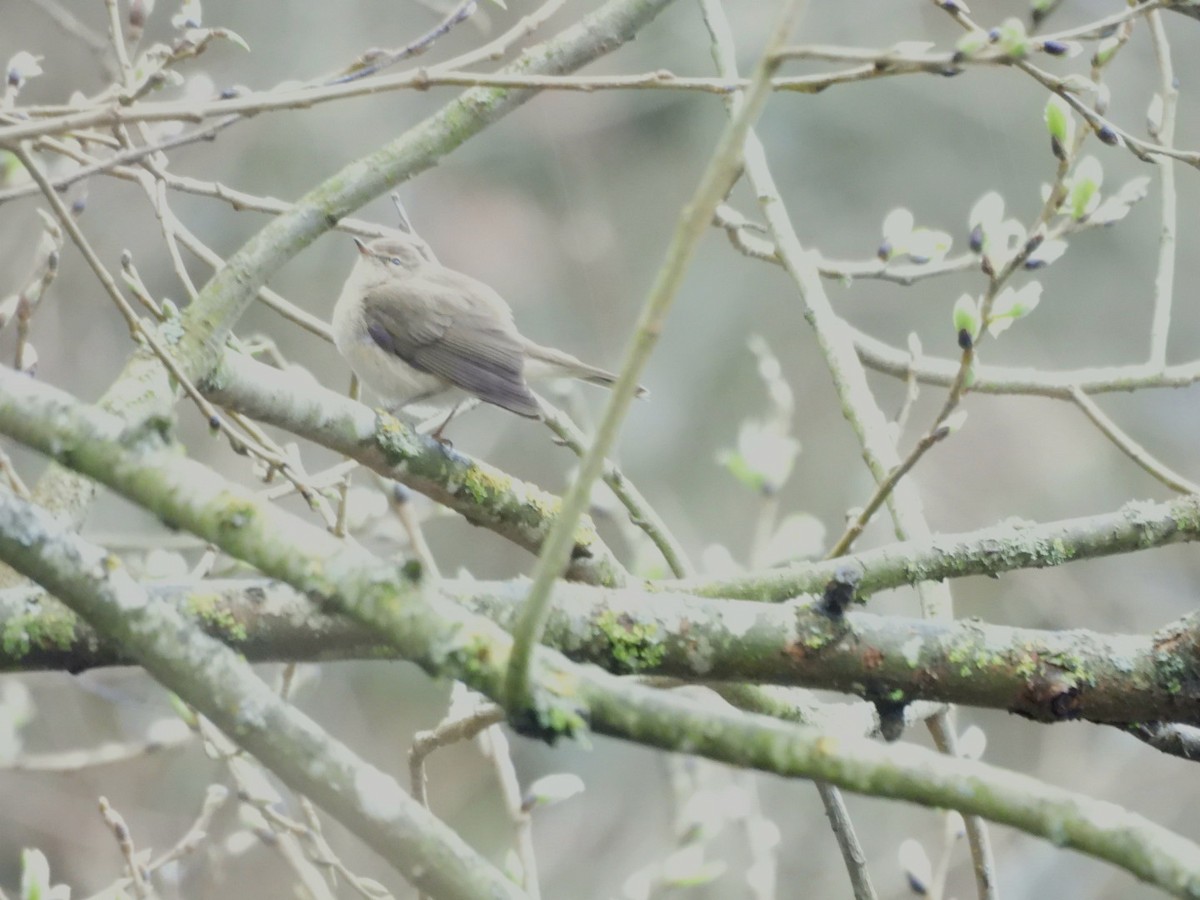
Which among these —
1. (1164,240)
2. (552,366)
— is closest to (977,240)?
(1164,240)

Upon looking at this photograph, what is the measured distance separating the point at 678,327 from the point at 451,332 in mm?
3903

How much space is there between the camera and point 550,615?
1.44 meters

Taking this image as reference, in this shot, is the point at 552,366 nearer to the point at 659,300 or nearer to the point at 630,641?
the point at 630,641

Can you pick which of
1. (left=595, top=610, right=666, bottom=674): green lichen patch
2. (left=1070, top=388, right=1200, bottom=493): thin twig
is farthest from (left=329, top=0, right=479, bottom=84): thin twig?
(left=1070, top=388, right=1200, bottom=493): thin twig

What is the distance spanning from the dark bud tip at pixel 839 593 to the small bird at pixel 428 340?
1497 mm

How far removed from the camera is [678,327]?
271 inches

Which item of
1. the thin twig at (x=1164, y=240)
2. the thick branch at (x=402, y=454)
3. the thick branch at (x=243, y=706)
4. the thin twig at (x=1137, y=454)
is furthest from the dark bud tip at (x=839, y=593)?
the thin twig at (x=1164, y=240)

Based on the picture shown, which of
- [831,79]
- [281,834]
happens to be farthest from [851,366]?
[281,834]

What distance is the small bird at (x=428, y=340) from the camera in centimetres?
296

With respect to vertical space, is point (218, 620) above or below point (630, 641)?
below

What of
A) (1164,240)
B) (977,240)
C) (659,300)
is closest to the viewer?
(659,300)

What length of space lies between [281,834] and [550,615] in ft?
3.74

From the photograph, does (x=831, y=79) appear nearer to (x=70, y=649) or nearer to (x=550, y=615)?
(x=550, y=615)

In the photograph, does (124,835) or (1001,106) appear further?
(1001,106)
